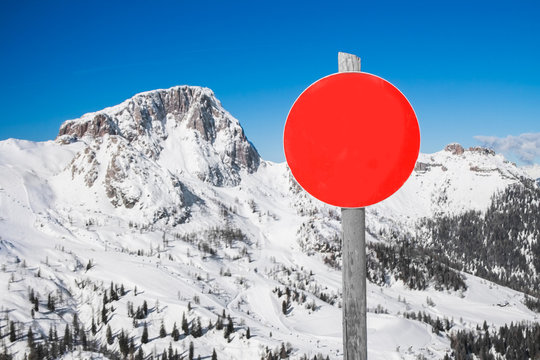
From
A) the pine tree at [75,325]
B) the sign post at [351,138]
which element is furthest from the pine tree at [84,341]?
the sign post at [351,138]

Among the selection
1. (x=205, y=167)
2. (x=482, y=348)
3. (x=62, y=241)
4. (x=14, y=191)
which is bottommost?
(x=482, y=348)

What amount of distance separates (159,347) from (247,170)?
14977 centimetres

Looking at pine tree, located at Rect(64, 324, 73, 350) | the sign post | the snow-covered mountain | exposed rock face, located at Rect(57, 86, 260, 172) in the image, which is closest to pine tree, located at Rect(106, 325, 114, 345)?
the snow-covered mountain

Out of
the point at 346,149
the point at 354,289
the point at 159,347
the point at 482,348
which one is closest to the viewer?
the point at 346,149

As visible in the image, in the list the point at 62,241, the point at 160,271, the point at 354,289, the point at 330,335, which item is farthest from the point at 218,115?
the point at 354,289

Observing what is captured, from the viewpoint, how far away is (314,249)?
101312 mm

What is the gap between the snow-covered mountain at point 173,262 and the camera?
44.9 meters

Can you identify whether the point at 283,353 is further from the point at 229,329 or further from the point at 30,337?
the point at 30,337

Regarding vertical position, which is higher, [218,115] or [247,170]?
[218,115]

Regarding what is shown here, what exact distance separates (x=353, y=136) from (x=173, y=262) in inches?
2934

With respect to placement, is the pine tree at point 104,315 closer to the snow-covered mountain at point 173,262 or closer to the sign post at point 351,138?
the snow-covered mountain at point 173,262

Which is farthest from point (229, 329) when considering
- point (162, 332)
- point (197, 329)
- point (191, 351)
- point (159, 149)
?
point (159, 149)

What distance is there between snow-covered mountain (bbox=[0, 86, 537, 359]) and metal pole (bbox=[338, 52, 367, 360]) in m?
39.5

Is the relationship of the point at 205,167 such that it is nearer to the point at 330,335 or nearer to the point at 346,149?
the point at 330,335
